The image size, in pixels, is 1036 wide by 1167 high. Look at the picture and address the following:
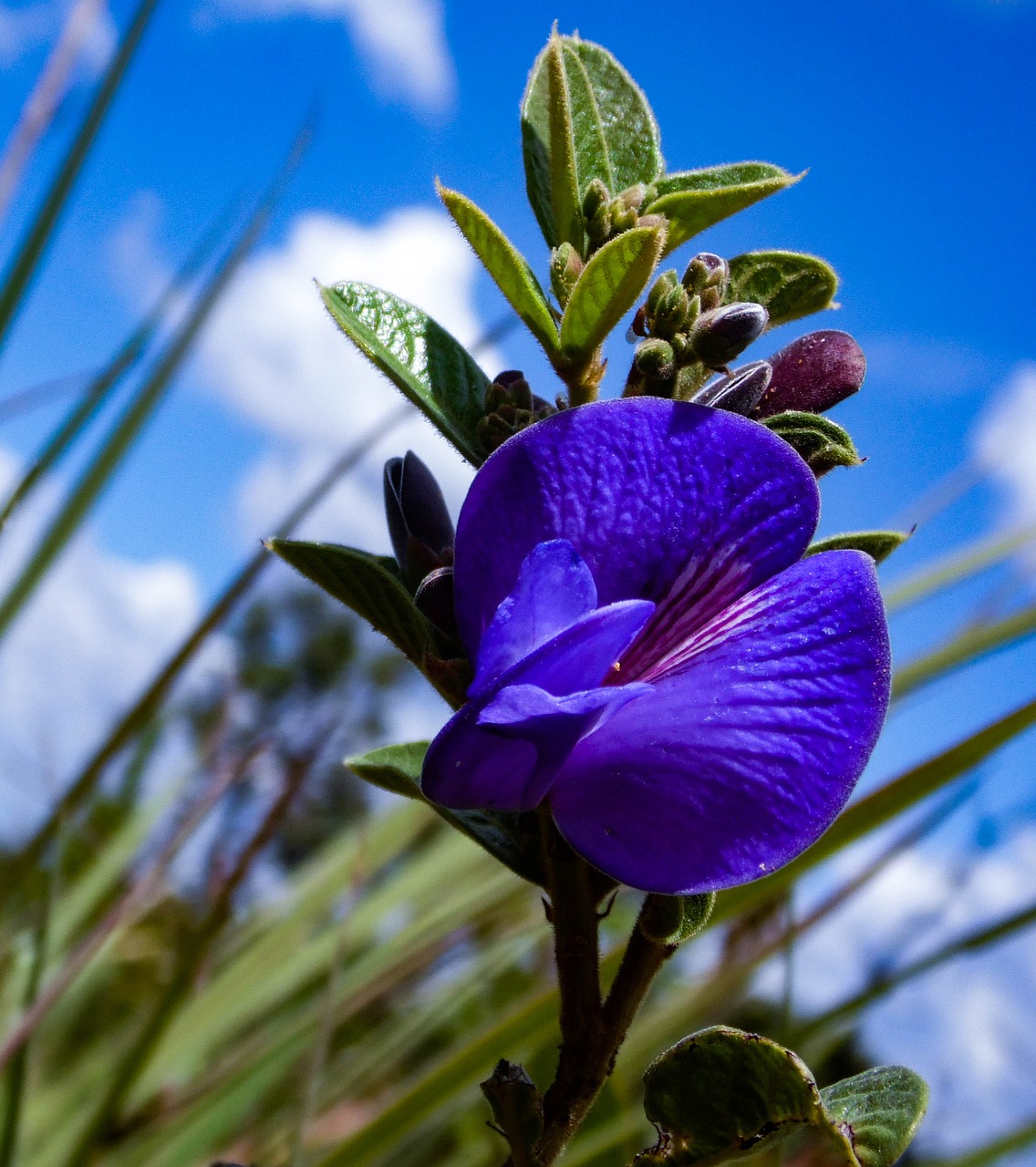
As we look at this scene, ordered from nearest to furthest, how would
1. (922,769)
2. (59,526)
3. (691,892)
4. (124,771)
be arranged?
(691,892), (922,769), (59,526), (124,771)

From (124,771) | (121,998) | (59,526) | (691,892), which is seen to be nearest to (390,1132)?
(691,892)

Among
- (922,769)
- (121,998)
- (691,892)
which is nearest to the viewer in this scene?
(691,892)

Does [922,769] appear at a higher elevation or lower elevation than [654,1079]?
higher

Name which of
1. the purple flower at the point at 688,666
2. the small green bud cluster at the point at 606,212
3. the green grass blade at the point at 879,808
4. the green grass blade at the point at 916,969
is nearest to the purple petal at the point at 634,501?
the purple flower at the point at 688,666

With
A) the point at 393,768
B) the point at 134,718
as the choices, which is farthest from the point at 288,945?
the point at 393,768

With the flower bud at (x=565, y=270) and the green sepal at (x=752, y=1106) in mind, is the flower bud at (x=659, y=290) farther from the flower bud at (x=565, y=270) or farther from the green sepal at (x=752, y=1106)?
the green sepal at (x=752, y=1106)

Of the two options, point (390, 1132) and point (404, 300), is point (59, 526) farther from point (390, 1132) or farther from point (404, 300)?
point (404, 300)

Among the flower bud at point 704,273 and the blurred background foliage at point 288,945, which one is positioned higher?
the flower bud at point 704,273

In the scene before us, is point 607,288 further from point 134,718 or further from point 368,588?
point 134,718
